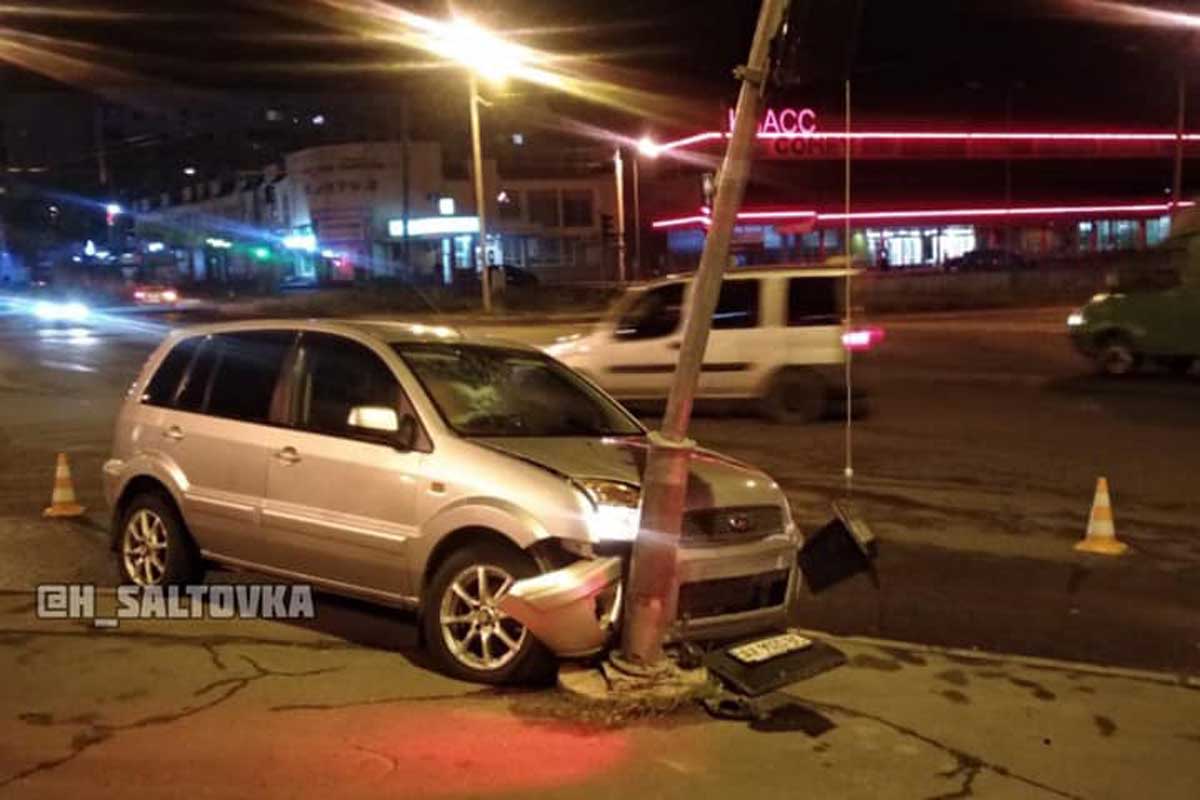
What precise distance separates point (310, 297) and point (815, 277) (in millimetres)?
37799

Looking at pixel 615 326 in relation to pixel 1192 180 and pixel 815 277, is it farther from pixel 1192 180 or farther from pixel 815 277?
pixel 1192 180

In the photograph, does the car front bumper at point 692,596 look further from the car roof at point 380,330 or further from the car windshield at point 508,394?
the car roof at point 380,330

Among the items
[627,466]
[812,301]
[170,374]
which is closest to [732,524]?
[627,466]

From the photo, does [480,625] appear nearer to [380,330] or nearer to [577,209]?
[380,330]

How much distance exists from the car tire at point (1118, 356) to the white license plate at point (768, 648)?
15468 mm

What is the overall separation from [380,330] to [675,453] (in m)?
2.13

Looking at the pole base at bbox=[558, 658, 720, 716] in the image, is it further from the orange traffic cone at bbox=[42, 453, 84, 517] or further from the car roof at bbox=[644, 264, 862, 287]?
→ the car roof at bbox=[644, 264, 862, 287]

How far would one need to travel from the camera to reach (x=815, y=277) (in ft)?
48.5

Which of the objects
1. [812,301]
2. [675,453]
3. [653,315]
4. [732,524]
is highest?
[812,301]

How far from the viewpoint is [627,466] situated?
5883 millimetres

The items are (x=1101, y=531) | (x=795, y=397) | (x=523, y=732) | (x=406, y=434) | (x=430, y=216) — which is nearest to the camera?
(x=523, y=732)

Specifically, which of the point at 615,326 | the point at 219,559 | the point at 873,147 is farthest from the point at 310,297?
the point at 219,559

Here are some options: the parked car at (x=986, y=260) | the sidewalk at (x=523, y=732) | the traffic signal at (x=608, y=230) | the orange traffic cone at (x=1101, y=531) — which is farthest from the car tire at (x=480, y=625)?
the parked car at (x=986, y=260)

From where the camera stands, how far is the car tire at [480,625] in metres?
5.58
